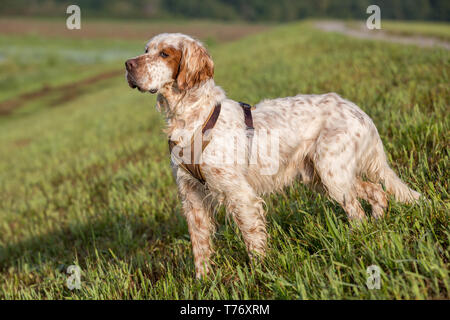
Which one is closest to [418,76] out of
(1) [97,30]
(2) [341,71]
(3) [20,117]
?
(2) [341,71]

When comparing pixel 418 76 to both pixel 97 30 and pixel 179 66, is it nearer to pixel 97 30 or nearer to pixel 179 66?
pixel 179 66

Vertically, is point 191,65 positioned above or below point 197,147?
above

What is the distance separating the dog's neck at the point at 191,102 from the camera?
9.41 feet

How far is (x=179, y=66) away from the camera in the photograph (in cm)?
281

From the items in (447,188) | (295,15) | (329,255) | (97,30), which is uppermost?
(295,15)

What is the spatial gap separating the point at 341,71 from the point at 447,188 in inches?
224

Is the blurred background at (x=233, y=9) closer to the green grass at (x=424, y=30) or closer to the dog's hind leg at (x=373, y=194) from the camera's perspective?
the green grass at (x=424, y=30)

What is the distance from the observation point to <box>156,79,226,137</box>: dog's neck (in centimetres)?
287

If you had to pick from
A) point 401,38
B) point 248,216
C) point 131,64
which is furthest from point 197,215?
point 401,38

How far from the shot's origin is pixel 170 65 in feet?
9.13

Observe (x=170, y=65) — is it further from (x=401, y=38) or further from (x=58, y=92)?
(x=58, y=92)

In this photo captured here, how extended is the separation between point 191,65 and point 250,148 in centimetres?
→ 77

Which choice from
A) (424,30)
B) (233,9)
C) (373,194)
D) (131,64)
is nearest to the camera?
(131,64)

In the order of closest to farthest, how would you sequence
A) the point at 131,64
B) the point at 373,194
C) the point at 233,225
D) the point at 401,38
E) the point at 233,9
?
1. the point at 131,64
2. the point at 373,194
3. the point at 233,225
4. the point at 401,38
5. the point at 233,9
